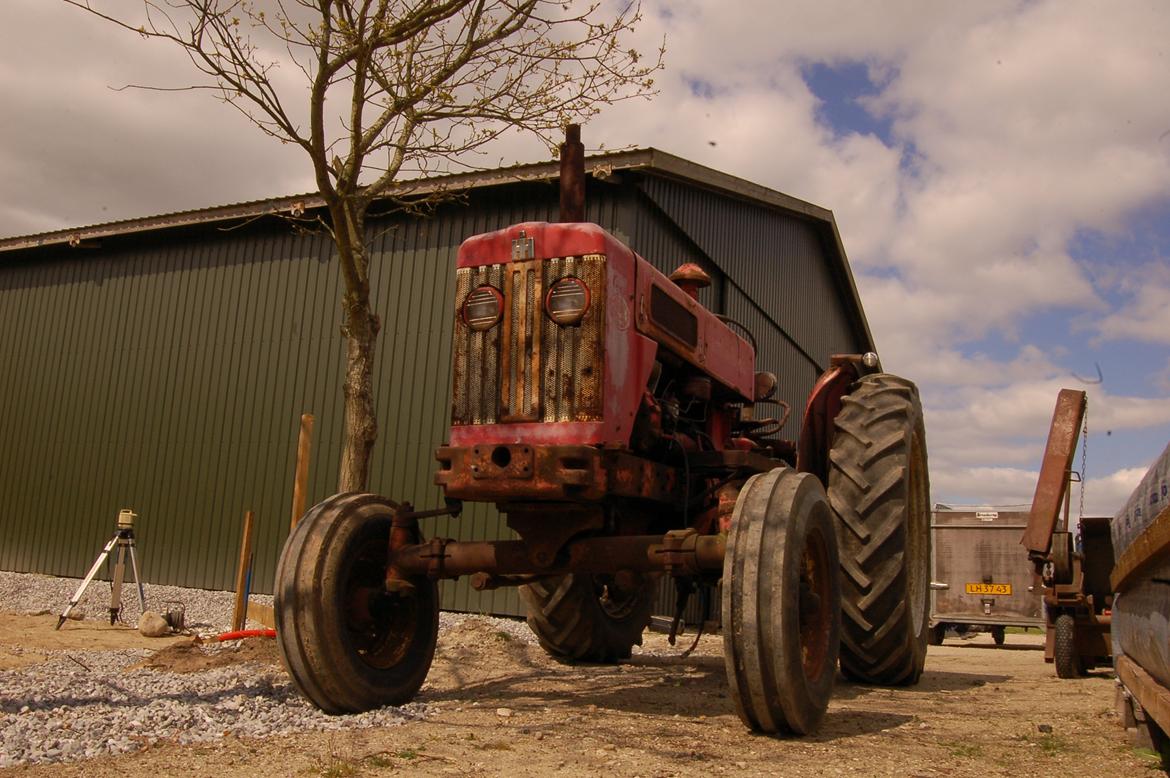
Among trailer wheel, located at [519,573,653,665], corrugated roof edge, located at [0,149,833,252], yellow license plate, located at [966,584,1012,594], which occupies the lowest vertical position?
trailer wheel, located at [519,573,653,665]

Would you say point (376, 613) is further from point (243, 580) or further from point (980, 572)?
point (980, 572)

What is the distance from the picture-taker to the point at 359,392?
7.59 meters

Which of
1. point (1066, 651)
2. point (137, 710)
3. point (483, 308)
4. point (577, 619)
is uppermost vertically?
point (483, 308)

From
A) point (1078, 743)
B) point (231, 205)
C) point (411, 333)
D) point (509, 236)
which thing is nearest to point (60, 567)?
point (231, 205)

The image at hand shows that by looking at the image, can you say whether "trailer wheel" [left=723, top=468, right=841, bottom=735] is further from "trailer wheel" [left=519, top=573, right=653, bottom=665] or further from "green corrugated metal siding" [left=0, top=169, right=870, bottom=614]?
"green corrugated metal siding" [left=0, top=169, right=870, bottom=614]

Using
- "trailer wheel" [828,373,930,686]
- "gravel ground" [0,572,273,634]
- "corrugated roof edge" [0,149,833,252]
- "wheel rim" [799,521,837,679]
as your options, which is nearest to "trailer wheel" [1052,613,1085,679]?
"trailer wheel" [828,373,930,686]

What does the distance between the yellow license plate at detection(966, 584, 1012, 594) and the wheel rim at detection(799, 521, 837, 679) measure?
12677mm

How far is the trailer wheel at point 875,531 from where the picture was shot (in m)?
5.60

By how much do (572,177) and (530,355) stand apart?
1377mm

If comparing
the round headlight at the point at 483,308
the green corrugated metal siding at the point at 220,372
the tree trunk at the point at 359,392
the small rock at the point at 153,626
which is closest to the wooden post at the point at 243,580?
the tree trunk at the point at 359,392

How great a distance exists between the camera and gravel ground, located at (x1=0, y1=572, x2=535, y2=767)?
381 centimetres

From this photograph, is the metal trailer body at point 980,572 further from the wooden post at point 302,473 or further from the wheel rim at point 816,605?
the wheel rim at point 816,605

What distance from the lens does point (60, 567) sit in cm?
1448

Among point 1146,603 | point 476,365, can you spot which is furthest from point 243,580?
point 1146,603
